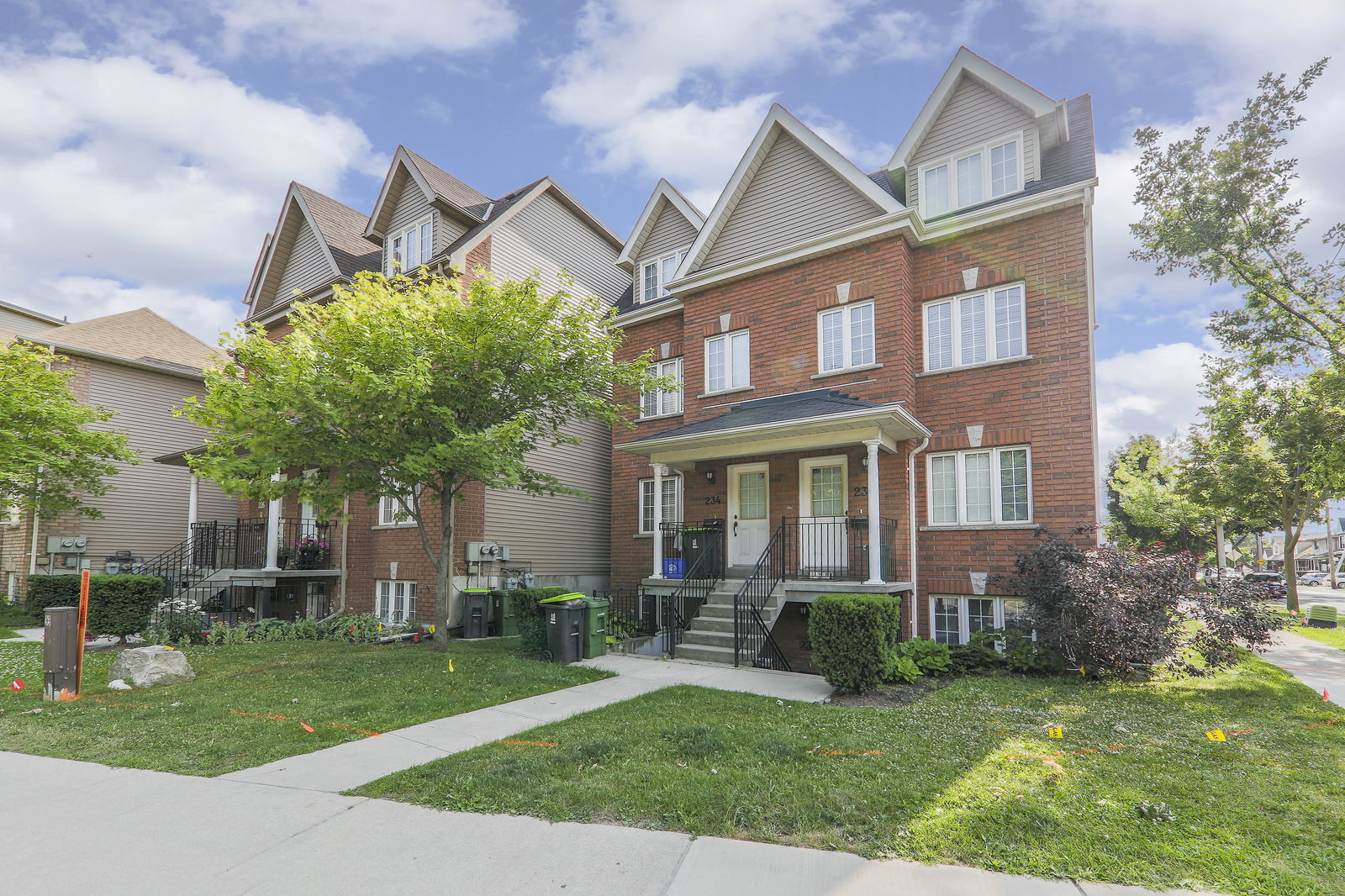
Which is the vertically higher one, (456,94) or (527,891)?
(456,94)

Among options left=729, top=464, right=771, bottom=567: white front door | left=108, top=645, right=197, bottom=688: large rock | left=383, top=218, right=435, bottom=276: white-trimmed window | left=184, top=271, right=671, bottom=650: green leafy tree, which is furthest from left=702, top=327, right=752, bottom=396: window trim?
left=108, top=645, right=197, bottom=688: large rock

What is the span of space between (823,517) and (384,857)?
9.67m

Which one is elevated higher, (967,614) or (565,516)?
(565,516)

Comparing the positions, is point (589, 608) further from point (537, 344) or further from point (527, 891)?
point (527, 891)

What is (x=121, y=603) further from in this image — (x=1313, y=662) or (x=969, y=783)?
(x=1313, y=662)

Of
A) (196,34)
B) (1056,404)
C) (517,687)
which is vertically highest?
(196,34)

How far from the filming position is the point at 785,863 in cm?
365

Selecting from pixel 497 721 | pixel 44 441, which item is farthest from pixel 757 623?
pixel 44 441

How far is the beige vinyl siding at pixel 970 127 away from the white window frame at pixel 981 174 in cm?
5

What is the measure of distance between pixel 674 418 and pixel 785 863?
1274cm

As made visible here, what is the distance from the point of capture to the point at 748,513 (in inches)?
543

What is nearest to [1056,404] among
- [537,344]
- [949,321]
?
[949,321]

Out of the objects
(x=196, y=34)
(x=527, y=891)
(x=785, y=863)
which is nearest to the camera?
(x=527, y=891)

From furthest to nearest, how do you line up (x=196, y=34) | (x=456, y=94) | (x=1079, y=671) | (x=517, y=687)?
(x=456, y=94)
(x=196, y=34)
(x=1079, y=671)
(x=517, y=687)
